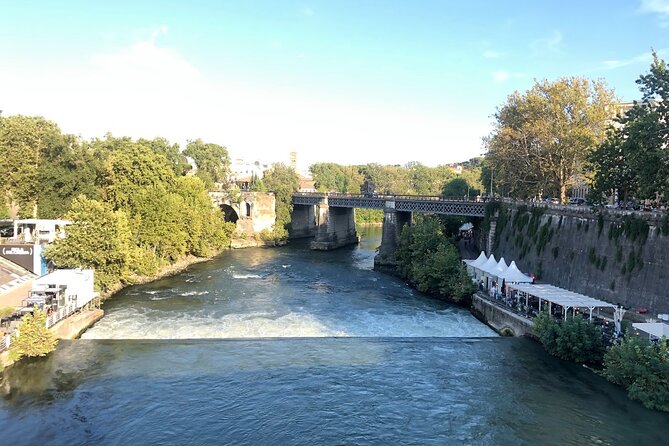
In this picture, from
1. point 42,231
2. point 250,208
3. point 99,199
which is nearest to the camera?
point 42,231

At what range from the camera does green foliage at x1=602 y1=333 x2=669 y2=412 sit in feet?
70.8

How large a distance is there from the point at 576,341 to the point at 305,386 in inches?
557

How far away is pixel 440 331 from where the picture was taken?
33.2m

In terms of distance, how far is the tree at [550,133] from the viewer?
159ft

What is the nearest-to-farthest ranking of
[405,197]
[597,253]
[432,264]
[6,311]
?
[6,311] < [597,253] < [432,264] < [405,197]

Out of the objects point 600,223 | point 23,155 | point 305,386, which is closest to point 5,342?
point 305,386

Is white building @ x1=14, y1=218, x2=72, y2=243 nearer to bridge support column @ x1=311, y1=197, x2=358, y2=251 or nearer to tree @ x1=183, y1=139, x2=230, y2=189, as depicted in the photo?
bridge support column @ x1=311, y1=197, x2=358, y2=251

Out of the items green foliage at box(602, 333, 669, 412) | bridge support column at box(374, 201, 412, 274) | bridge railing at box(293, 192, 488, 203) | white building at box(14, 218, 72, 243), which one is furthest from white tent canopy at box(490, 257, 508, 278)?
white building at box(14, 218, 72, 243)

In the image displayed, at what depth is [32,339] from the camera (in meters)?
26.1

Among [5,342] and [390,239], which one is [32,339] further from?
[390,239]

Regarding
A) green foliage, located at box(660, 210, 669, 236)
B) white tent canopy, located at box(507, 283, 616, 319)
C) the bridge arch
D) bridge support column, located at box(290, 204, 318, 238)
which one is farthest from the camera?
bridge support column, located at box(290, 204, 318, 238)

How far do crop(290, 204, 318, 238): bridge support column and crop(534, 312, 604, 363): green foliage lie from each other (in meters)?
65.9

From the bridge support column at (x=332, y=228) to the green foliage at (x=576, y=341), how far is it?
167ft

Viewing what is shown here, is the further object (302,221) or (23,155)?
(302,221)
